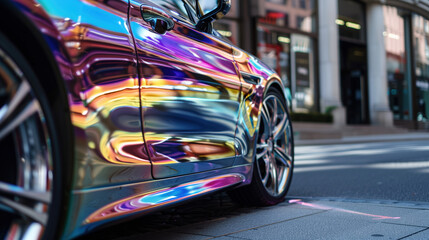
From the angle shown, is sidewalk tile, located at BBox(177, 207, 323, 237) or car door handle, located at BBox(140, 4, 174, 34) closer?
car door handle, located at BBox(140, 4, 174, 34)

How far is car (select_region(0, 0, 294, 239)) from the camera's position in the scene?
1.48 meters

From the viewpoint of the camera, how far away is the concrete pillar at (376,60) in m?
30.6

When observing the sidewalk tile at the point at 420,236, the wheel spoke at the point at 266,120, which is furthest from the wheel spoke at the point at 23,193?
the wheel spoke at the point at 266,120

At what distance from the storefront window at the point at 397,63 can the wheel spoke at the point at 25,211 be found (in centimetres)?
3252

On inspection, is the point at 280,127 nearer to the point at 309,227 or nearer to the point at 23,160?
the point at 309,227

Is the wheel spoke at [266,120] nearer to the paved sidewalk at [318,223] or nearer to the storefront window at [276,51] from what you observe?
the paved sidewalk at [318,223]

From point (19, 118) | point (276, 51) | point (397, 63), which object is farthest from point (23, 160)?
point (397, 63)

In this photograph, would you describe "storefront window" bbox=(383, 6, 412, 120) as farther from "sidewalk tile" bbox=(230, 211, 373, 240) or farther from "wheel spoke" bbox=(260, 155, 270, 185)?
"sidewalk tile" bbox=(230, 211, 373, 240)

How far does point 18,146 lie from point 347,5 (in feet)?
97.6

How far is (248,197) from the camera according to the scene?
11.1 ft

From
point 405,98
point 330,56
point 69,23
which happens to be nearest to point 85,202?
point 69,23

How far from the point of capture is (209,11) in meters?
2.77

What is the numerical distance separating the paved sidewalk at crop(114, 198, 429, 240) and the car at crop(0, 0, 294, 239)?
0.85 feet

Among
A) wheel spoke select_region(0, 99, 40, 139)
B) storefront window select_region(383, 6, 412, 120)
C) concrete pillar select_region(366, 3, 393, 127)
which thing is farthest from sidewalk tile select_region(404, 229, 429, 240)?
storefront window select_region(383, 6, 412, 120)
